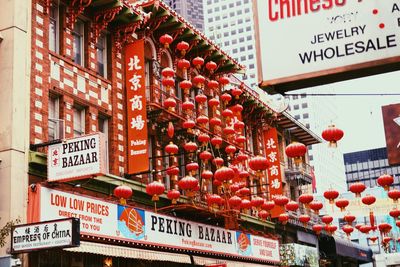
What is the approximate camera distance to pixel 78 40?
2428cm

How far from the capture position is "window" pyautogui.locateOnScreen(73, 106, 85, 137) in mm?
23138

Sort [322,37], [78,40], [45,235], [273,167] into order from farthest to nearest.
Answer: [273,167] → [78,40] → [45,235] → [322,37]

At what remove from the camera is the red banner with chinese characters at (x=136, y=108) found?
80.1 ft

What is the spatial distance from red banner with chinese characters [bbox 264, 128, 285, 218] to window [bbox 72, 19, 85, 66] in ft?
57.1

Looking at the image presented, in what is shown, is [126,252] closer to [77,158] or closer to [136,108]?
[77,158]

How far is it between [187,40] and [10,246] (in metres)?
15.4

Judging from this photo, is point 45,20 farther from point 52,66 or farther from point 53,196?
point 53,196

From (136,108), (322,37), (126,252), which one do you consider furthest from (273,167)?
(322,37)

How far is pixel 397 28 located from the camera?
634 cm

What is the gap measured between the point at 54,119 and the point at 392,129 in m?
11.2

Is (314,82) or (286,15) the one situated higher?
(286,15)

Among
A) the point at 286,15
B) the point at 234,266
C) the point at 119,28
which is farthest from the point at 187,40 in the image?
the point at 286,15

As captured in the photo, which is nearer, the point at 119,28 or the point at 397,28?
the point at 397,28

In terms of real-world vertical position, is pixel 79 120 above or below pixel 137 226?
above
